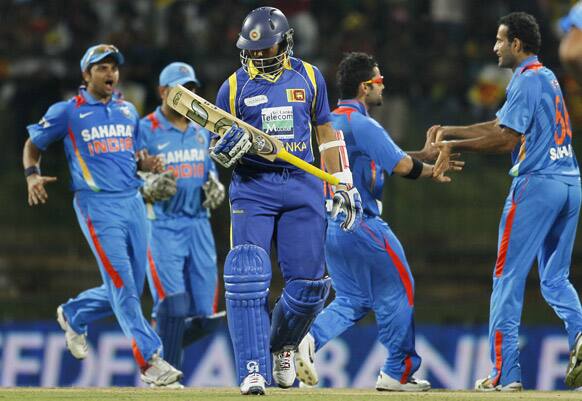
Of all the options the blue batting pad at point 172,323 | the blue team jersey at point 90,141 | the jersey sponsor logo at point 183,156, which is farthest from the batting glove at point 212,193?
the blue team jersey at point 90,141

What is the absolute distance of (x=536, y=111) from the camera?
7176 mm

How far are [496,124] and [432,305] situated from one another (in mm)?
3922

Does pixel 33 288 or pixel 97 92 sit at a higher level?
pixel 97 92

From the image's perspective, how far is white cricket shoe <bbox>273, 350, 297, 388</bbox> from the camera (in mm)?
6762

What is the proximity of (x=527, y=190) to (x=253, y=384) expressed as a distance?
212 cm

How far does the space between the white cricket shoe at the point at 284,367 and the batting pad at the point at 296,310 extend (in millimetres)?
38

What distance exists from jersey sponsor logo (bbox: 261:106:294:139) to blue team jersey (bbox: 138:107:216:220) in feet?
9.33

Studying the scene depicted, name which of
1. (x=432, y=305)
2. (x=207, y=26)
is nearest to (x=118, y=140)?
(x=432, y=305)

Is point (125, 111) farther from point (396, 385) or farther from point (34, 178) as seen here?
point (396, 385)

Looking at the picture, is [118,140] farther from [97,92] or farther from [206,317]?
[206,317]

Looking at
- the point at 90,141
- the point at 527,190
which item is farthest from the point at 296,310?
the point at 90,141

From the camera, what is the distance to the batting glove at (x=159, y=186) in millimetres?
8945

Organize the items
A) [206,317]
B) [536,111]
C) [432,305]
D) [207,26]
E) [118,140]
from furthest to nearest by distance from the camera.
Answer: [207,26]
[432,305]
[206,317]
[118,140]
[536,111]

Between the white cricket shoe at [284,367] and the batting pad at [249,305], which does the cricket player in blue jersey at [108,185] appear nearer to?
the white cricket shoe at [284,367]
